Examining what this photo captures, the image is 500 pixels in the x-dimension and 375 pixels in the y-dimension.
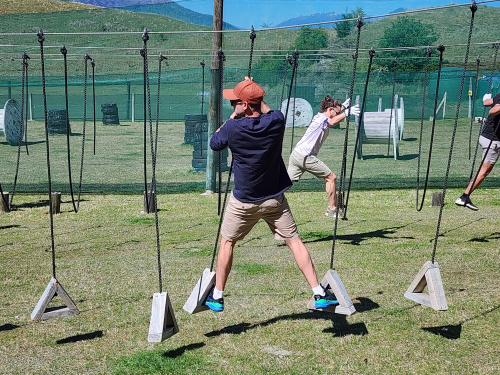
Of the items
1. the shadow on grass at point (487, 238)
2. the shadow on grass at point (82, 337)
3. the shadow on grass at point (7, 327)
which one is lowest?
the shadow on grass at point (7, 327)

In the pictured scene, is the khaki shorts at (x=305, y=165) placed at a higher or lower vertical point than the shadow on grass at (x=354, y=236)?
higher

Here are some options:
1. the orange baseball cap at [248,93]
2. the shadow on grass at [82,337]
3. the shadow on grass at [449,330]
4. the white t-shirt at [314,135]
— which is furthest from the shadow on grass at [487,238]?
the shadow on grass at [82,337]

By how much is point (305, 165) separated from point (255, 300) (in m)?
3.42

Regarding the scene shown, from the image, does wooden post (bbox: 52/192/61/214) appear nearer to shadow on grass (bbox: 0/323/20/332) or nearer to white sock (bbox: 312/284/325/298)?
shadow on grass (bbox: 0/323/20/332)

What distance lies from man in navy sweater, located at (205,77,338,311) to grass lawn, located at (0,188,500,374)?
0.49 metres

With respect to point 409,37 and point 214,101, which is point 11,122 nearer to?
point 214,101

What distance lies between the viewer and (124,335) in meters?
5.15

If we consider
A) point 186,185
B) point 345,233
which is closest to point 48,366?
point 345,233

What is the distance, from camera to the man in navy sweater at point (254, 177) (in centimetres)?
483

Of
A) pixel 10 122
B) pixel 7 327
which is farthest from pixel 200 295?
pixel 10 122

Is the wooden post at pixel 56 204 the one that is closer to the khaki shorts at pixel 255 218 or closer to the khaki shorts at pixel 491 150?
the khaki shorts at pixel 255 218

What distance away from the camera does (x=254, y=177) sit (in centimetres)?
491

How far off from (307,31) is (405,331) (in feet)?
67.4

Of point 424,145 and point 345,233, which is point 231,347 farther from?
point 424,145
